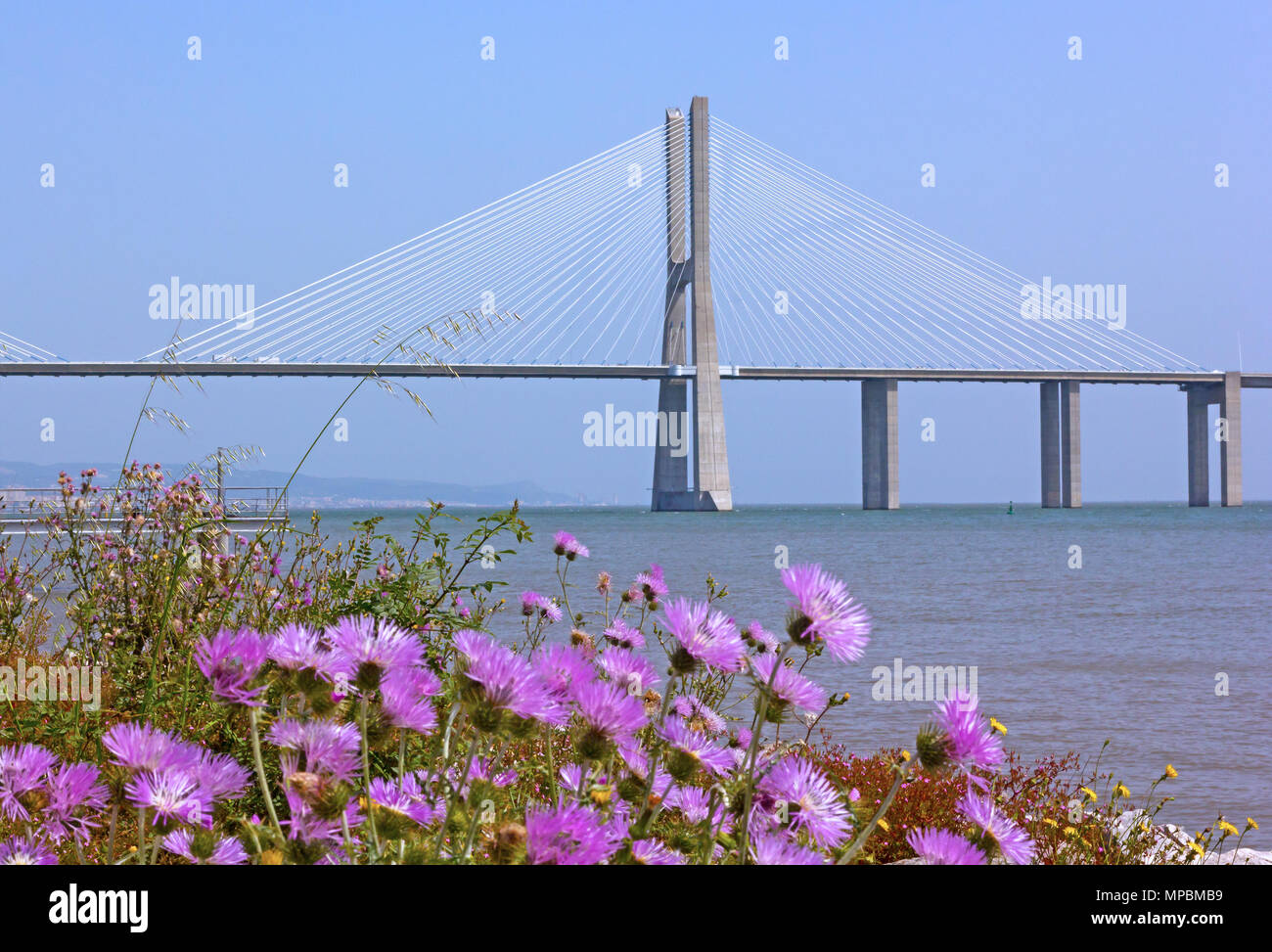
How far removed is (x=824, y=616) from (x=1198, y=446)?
66.4 metres

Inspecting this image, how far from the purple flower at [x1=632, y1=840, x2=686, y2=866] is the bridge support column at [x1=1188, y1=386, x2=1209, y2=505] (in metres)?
62.0

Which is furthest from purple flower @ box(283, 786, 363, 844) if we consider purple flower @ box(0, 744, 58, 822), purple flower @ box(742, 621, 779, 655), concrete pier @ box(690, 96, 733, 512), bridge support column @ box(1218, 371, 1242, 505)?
bridge support column @ box(1218, 371, 1242, 505)

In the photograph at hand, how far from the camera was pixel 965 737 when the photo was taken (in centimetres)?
90

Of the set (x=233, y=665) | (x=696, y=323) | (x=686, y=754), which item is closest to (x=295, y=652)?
(x=233, y=665)

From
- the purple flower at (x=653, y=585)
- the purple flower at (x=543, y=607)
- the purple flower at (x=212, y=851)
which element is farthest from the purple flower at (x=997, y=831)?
the purple flower at (x=543, y=607)

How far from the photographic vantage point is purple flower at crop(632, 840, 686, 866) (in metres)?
0.89

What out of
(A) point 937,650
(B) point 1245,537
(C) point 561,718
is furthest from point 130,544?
(B) point 1245,537

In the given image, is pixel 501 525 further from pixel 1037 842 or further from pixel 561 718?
pixel 561 718

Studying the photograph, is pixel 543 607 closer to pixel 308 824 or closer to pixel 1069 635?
pixel 308 824

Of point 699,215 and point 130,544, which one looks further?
point 699,215

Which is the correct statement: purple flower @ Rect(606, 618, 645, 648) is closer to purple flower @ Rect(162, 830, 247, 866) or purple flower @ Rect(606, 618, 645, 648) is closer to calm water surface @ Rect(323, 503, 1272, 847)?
purple flower @ Rect(162, 830, 247, 866)

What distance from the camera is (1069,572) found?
20578 mm

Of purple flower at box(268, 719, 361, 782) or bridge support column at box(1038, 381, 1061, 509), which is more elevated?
bridge support column at box(1038, 381, 1061, 509)

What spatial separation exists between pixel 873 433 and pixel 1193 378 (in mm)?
16875
